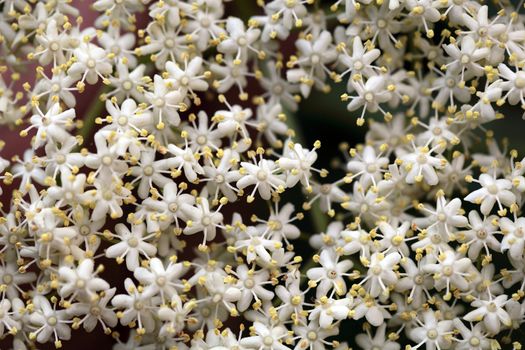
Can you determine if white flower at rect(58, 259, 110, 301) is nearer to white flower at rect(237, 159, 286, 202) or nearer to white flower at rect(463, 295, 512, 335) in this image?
white flower at rect(237, 159, 286, 202)

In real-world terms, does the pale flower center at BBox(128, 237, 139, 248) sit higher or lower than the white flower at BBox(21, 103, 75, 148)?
lower

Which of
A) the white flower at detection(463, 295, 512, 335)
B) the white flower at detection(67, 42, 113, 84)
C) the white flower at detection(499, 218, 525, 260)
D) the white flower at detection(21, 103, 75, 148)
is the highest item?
the white flower at detection(67, 42, 113, 84)

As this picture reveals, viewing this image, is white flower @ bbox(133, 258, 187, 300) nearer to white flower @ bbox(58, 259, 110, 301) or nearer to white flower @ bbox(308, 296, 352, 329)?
white flower @ bbox(58, 259, 110, 301)

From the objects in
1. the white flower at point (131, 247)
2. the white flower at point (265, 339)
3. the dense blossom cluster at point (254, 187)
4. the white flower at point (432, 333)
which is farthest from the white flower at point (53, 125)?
the white flower at point (432, 333)

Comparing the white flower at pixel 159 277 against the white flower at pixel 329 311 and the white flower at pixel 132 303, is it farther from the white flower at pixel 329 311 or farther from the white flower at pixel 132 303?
the white flower at pixel 329 311

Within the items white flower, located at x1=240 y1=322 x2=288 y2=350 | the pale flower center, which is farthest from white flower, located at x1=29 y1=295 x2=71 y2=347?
white flower, located at x1=240 y1=322 x2=288 y2=350

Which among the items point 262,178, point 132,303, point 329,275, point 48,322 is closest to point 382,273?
point 329,275

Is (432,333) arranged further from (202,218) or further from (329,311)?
(202,218)

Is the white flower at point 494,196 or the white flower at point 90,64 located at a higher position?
the white flower at point 90,64

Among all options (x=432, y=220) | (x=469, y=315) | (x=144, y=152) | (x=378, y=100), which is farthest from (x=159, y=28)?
(x=469, y=315)
